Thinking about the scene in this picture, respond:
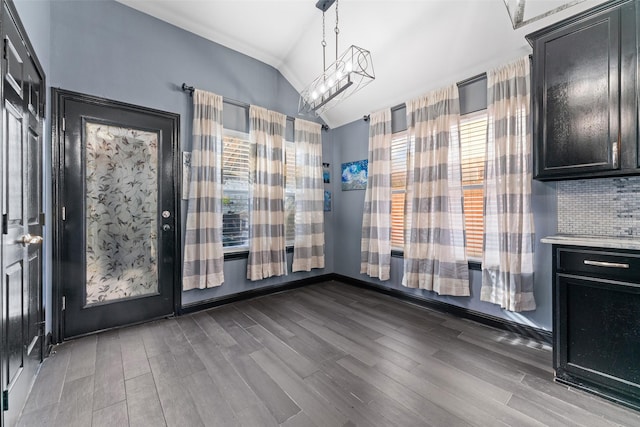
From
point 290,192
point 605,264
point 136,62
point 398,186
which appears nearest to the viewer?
point 605,264

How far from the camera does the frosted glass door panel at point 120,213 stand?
96.4 inches

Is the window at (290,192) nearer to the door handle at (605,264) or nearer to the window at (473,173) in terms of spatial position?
the window at (473,173)

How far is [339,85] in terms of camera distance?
2.47 metres

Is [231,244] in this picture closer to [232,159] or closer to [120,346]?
[232,159]

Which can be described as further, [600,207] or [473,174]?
[473,174]

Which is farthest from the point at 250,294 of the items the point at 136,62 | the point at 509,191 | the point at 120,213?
the point at 509,191

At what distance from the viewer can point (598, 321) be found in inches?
64.4

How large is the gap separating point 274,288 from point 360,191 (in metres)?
1.90

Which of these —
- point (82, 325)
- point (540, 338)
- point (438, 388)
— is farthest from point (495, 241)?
point (82, 325)

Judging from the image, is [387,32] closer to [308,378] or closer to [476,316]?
[476,316]

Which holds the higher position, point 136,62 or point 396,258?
point 136,62

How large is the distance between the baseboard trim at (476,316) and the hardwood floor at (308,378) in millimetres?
84

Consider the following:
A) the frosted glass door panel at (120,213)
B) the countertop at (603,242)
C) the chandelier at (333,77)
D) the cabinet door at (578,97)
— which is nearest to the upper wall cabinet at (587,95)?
the cabinet door at (578,97)

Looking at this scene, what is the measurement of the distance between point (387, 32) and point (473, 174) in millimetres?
1747
